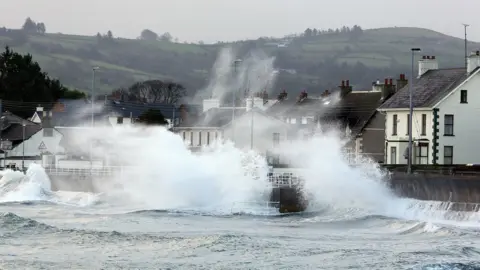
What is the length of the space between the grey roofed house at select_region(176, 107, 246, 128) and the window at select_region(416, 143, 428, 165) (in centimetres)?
2621

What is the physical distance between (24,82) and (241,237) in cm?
8914

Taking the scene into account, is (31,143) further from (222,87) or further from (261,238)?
(261,238)

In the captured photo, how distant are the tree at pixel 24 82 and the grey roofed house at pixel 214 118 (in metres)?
34.2

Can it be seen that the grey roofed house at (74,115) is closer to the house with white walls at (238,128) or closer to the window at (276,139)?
the house with white walls at (238,128)

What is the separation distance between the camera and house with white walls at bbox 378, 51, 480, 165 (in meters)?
65.4

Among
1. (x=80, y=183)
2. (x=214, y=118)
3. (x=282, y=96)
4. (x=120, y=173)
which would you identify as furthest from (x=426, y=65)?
(x=282, y=96)

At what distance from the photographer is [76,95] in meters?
140

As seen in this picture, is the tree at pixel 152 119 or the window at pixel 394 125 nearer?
the window at pixel 394 125

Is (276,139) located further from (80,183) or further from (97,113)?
(97,113)

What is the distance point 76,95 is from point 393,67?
1394 inches

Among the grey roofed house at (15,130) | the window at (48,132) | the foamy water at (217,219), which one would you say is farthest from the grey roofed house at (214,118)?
the grey roofed house at (15,130)

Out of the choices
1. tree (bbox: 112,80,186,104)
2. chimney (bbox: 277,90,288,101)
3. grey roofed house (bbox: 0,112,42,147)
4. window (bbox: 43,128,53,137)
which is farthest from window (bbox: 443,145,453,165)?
tree (bbox: 112,80,186,104)

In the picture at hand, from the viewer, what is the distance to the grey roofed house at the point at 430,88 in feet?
217

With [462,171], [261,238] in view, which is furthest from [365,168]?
[261,238]
